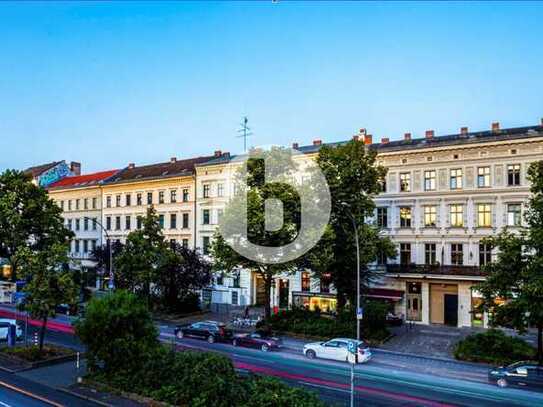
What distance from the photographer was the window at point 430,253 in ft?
138

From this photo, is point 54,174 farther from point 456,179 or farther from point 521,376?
point 521,376

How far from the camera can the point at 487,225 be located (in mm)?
39656

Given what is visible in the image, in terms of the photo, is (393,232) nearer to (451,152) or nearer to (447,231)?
(447,231)

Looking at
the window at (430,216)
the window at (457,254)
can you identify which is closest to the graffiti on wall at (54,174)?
the window at (430,216)

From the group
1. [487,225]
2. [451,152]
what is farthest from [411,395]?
[451,152]

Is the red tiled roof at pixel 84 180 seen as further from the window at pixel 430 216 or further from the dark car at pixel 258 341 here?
the window at pixel 430 216

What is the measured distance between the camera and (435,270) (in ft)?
133

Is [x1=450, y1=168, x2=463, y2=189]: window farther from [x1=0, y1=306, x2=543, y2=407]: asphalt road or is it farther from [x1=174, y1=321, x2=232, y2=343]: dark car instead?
[x1=174, y1=321, x2=232, y2=343]: dark car

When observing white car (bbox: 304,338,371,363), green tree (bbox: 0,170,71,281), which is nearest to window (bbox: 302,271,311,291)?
white car (bbox: 304,338,371,363)

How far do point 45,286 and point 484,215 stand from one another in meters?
32.6

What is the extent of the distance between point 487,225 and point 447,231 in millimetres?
3160

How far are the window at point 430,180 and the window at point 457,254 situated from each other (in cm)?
514

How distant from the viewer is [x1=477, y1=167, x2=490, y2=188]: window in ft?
131

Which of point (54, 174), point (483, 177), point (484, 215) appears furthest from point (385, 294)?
point (54, 174)
